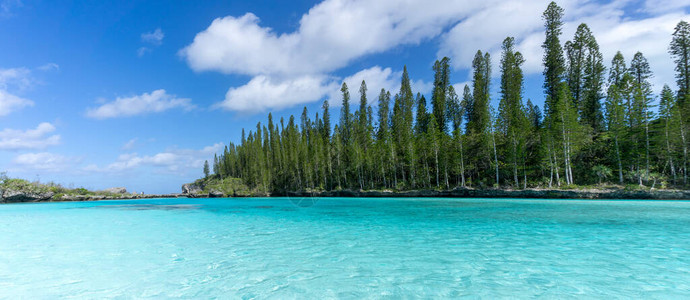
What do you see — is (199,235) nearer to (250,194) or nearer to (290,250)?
(290,250)

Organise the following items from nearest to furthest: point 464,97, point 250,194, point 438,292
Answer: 1. point 438,292
2. point 464,97
3. point 250,194

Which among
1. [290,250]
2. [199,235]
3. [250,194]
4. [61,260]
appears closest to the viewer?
[61,260]

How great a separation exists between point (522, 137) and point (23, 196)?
82.4 metres

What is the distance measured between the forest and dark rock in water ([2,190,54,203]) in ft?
132

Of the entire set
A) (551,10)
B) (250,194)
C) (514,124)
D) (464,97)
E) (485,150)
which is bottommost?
(250,194)

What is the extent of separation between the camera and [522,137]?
32.2 metres

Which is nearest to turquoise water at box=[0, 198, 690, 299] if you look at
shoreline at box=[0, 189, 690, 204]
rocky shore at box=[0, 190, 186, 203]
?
shoreline at box=[0, 189, 690, 204]

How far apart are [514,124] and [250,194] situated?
53088 mm

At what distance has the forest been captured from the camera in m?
26.4

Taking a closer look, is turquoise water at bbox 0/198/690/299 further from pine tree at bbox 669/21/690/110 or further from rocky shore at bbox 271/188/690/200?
pine tree at bbox 669/21/690/110

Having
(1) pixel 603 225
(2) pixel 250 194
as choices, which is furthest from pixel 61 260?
(2) pixel 250 194

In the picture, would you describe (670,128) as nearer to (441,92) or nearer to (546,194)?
(546,194)

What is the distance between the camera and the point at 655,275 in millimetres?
4781

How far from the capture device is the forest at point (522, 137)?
26.4 m
